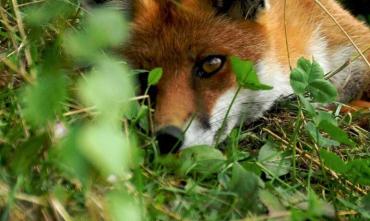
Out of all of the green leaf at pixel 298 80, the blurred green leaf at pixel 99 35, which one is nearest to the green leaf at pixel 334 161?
the green leaf at pixel 298 80

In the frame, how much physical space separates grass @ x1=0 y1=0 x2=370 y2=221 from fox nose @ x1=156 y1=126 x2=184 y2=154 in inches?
2.2

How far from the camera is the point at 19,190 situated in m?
1.78

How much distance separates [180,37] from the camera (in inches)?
121

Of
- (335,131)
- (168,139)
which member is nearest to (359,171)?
(335,131)

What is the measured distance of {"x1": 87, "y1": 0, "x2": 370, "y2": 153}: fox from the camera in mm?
2848

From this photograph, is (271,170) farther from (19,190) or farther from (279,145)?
(19,190)

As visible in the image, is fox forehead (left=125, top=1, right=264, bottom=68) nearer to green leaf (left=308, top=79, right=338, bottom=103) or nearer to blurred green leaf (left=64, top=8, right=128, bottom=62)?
green leaf (left=308, top=79, right=338, bottom=103)

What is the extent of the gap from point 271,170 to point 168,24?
3.19ft

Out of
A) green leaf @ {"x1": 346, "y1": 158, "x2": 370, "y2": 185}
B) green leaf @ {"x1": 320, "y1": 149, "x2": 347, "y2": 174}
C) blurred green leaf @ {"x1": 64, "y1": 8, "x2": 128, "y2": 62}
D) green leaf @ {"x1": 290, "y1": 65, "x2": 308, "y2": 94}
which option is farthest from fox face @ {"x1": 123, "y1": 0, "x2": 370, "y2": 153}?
blurred green leaf @ {"x1": 64, "y1": 8, "x2": 128, "y2": 62}

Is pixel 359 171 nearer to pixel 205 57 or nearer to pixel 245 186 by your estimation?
pixel 245 186

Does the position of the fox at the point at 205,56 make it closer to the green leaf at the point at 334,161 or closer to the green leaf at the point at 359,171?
the green leaf at the point at 334,161

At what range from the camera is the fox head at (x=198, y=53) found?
291cm

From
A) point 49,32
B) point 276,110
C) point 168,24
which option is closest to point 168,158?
point 49,32

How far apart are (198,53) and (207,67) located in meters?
0.08
